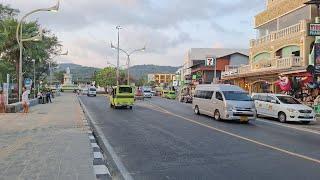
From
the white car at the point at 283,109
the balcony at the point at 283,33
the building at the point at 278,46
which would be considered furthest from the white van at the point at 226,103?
the balcony at the point at 283,33

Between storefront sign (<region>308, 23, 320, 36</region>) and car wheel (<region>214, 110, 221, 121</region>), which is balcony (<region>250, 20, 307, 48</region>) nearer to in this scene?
storefront sign (<region>308, 23, 320, 36</region>)

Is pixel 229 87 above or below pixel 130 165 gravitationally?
above

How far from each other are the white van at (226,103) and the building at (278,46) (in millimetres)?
10547

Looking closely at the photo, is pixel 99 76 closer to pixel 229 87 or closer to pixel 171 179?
pixel 229 87

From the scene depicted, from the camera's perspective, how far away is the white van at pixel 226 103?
83.3 feet

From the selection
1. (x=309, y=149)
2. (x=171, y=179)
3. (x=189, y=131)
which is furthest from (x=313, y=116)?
(x=171, y=179)

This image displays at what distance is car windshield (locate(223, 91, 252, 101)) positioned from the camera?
26.5m

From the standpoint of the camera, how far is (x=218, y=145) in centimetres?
1502

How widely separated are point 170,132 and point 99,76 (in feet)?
447

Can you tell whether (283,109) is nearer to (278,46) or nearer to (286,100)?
(286,100)

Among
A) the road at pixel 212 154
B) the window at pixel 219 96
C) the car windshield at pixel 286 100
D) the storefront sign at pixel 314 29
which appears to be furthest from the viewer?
the storefront sign at pixel 314 29

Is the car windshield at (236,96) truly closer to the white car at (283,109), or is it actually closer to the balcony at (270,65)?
the white car at (283,109)

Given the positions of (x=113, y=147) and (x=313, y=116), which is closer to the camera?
(x=113, y=147)

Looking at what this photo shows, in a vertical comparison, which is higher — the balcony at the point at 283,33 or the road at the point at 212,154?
the balcony at the point at 283,33
